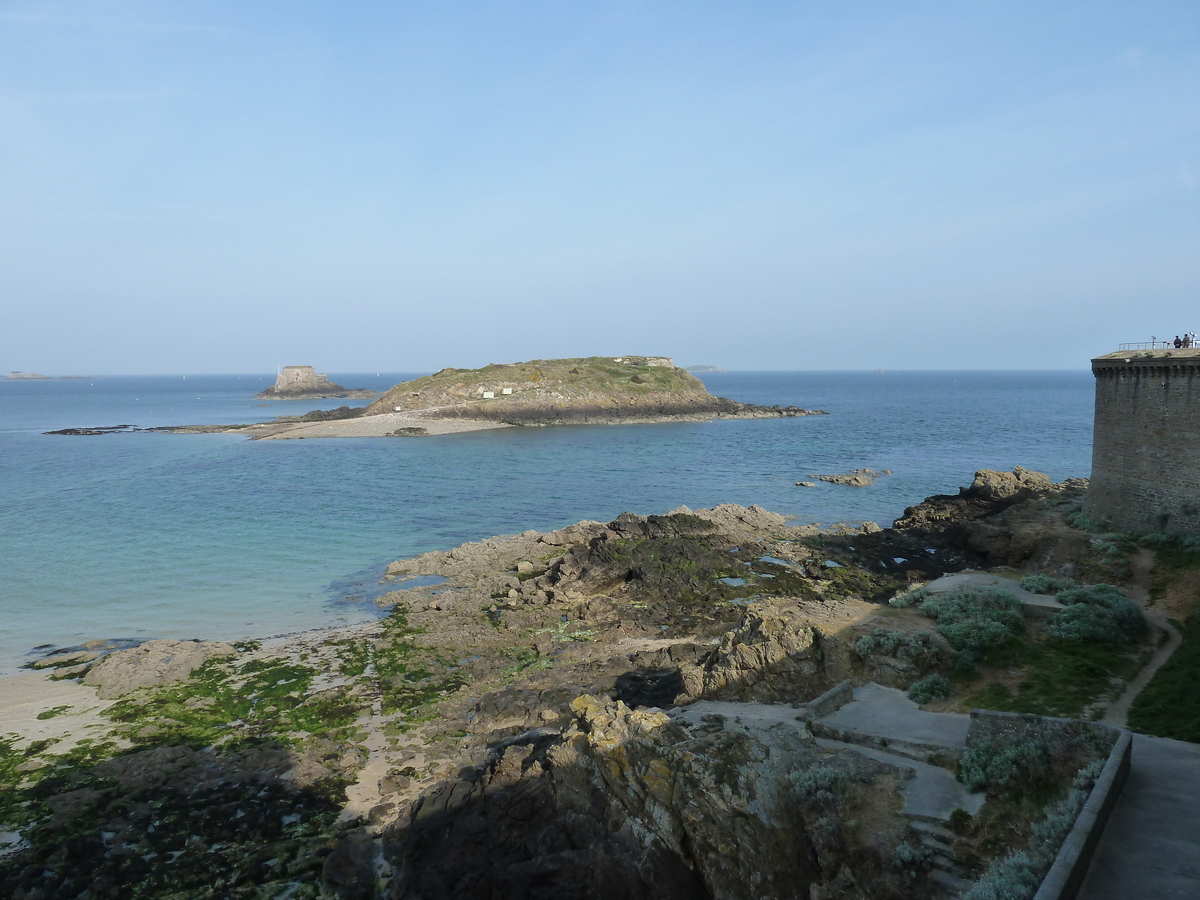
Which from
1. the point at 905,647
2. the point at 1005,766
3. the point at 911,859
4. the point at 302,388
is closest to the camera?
the point at 911,859

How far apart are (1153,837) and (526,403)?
90.8 m

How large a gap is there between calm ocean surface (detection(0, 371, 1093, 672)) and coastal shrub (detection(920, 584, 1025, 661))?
1762 centimetres

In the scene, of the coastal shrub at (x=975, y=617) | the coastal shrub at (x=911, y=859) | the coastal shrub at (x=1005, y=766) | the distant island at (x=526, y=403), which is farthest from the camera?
the distant island at (x=526, y=403)

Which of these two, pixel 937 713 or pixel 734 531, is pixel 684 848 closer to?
pixel 937 713

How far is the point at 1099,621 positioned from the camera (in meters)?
15.7

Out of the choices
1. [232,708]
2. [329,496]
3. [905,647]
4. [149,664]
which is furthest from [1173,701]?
[329,496]

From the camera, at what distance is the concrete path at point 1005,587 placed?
679 inches

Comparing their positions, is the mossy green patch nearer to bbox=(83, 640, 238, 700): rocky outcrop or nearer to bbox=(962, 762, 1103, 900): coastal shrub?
bbox=(83, 640, 238, 700): rocky outcrop

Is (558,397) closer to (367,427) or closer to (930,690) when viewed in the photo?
(367,427)

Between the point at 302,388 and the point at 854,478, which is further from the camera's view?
Result: the point at 302,388

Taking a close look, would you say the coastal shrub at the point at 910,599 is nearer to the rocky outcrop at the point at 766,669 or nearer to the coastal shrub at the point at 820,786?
the rocky outcrop at the point at 766,669

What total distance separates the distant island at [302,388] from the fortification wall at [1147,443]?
500 feet

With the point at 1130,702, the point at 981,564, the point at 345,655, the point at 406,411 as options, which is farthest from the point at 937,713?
the point at 406,411

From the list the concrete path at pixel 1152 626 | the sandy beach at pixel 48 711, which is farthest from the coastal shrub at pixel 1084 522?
the sandy beach at pixel 48 711
